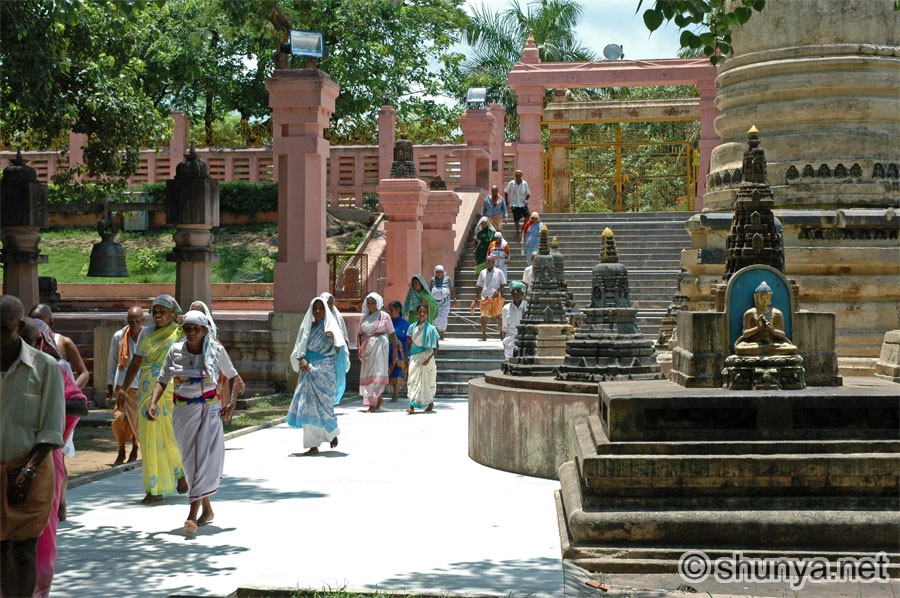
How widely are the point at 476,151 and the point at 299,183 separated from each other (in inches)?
435

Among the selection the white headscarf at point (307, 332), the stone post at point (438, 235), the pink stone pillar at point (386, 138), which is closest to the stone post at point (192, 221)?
the white headscarf at point (307, 332)

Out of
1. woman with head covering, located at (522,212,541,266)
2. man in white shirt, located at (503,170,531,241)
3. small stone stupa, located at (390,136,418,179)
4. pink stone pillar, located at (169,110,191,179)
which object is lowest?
woman with head covering, located at (522,212,541,266)

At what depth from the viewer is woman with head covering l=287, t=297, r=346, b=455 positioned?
11.5 m

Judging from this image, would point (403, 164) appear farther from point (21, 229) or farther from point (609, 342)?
point (609, 342)

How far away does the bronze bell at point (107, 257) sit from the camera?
13.2m

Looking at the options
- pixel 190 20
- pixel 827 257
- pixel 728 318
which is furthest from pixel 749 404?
pixel 190 20

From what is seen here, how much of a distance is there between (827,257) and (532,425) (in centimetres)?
313

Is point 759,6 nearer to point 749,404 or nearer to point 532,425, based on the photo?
point 749,404

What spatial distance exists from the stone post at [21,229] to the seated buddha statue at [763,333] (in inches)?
405

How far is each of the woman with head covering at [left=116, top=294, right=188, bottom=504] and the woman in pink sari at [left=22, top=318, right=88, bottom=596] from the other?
38.3 inches

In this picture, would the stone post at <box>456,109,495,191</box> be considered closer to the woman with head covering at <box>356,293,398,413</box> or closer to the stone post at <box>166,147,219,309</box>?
the woman with head covering at <box>356,293,398,413</box>

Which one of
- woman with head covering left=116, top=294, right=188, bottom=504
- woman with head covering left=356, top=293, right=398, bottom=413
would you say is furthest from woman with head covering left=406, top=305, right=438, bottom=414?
woman with head covering left=116, top=294, right=188, bottom=504

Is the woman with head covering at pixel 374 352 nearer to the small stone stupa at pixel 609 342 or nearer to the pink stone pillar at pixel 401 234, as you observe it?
the pink stone pillar at pixel 401 234

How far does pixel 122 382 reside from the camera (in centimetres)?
1114
